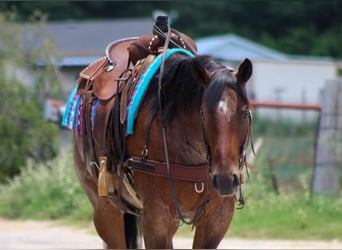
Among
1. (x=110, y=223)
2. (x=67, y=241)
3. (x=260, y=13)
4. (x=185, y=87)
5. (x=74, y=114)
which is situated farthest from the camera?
(x=260, y=13)

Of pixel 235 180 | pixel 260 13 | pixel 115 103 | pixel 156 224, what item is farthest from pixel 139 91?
pixel 260 13

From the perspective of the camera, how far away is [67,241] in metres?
11.1

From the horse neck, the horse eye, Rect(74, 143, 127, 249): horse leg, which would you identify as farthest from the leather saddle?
the horse eye

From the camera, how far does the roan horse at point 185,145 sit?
16.9 ft

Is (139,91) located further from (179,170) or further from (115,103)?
(179,170)

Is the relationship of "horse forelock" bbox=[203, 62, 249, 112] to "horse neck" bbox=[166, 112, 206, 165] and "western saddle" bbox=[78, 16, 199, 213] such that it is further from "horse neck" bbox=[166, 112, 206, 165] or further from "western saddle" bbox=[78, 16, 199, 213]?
"western saddle" bbox=[78, 16, 199, 213]

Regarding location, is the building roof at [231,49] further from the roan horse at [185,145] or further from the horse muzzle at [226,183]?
the horse muzzle at [226,183]

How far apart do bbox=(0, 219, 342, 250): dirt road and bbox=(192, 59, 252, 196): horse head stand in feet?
16.1

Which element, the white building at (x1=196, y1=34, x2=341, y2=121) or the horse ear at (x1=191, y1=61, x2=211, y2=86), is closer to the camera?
the horse ear at (x1=191, y1=61, x2=211, y2=86)

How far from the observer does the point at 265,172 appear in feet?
42.9

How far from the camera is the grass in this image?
37.1 ft

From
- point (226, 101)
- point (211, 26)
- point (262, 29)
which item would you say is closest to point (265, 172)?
point (226, 101)

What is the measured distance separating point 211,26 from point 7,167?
36875mm

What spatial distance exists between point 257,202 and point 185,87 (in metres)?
6.88
